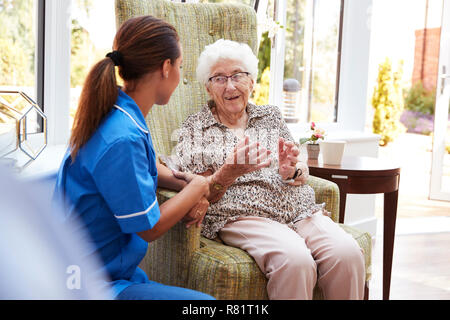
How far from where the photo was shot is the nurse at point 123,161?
111 centimetres

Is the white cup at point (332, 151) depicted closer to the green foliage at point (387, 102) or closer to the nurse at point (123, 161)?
the nurse at point (123, 161)

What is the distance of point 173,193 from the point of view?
1.59m

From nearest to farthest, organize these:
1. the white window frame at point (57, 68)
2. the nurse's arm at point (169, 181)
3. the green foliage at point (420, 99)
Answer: the nurse's arm at point (169, 181), the white window frame at point (57, 68), the green foliage at point (420, 99)

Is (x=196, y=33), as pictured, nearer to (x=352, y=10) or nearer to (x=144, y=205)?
(x=144, y=205)

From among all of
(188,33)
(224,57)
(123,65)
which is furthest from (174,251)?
(188,33)

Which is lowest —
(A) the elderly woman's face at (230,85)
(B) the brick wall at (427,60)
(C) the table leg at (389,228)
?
(C) the table leg at (389,228)

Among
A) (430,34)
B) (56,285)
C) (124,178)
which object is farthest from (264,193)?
(430,34)

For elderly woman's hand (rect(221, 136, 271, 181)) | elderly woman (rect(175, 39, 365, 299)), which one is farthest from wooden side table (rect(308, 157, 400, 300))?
elderly woman's hand (rect(221, 136, 271, 181))

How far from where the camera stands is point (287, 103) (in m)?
3.49

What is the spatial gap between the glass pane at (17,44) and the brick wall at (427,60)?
6.28m

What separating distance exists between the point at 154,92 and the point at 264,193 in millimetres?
620

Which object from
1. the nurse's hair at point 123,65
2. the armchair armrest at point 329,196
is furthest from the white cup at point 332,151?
the nurse's hair at point 123,65

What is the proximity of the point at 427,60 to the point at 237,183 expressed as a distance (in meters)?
→ 6.76

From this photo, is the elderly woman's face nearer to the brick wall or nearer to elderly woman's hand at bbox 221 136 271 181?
elderly woman's hand at bbox 221 136 271 181
